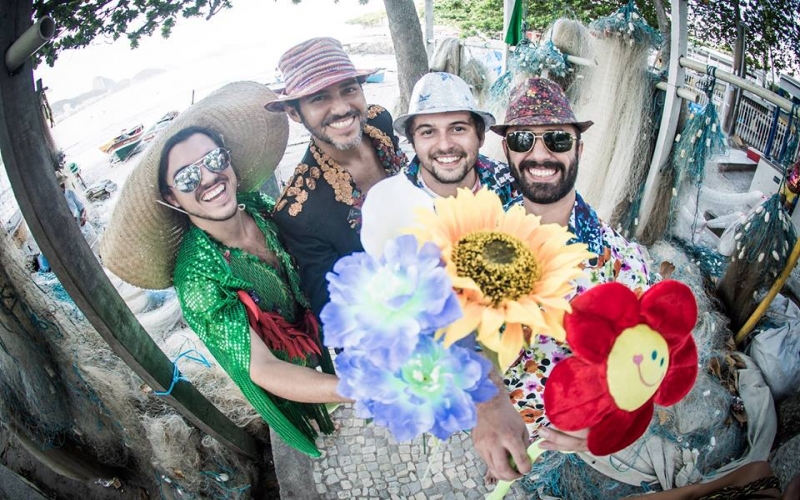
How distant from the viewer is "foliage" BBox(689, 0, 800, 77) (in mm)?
2150

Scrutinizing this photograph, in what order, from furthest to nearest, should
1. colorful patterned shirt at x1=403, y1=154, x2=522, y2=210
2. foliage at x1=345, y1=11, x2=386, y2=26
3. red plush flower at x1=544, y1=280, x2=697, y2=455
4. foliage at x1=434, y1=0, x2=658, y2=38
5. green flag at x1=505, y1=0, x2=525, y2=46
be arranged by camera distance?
foliage at x1=434, y1=0, x2=658, y2=38 → green flag at x1=505, y1=0, x2=525, y2=46 → foliage at x1=345, y1=11, x2=386, y2=26 → colorful patterned shirt at x1=403, y1=154, x2=522, y2=210 → red plush flower at x1=544, y1=280, x2=697, y2=455

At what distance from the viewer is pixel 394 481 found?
289 centimetres

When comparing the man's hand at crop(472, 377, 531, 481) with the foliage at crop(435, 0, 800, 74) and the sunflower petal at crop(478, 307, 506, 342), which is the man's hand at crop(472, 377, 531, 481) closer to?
the sunflower petal at crop(478, 307, 506, 342)

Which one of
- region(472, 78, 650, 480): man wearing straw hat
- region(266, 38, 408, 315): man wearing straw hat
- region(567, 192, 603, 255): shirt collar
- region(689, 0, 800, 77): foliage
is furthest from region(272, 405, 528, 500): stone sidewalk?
region(689, 0, 800, 77): foliage

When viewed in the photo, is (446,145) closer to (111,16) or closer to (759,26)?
(111,16)

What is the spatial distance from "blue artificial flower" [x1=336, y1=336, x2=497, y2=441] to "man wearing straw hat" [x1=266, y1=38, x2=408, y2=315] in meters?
0.91

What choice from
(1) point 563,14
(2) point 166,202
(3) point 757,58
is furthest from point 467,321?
(1) point 563,14

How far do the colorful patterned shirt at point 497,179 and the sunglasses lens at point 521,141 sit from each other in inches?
6.3

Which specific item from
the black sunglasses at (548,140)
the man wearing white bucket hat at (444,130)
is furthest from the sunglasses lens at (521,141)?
the man wearing white bucket hat at (444,130)

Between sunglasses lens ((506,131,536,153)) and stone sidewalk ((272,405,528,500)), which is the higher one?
sunglasses lens ((506,131,536,153))

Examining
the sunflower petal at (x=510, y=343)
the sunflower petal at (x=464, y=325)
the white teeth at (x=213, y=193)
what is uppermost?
the white teeth at (x=213, y=193)

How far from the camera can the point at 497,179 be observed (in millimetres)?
1888

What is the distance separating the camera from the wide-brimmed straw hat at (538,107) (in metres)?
1.67

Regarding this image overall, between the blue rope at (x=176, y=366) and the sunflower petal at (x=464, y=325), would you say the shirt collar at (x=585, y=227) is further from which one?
the blue rope at (x=176, y=366)
